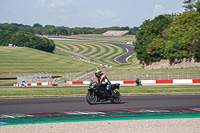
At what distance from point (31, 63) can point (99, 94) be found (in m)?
104

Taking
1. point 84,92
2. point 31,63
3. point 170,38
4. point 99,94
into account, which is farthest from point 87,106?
point 31,63

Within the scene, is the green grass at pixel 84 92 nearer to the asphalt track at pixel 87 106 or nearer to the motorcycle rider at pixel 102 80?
the asphalt track at pixel 87 106

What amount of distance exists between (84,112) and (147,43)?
68.0m

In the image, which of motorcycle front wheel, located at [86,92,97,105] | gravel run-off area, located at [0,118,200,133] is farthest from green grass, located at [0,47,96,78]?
gravel run-off area, located at [0,118,200,133]

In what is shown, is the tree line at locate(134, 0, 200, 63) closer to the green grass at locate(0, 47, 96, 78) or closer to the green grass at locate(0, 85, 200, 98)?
the green grass at locate(0, 47, 96, 78)

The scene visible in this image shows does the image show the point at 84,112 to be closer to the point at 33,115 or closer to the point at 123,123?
the point at 33,115

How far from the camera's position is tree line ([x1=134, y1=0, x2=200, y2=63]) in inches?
2815

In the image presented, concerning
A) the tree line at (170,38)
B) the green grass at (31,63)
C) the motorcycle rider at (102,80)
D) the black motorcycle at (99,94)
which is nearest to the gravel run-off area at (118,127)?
the black motorcycle at (99,94)

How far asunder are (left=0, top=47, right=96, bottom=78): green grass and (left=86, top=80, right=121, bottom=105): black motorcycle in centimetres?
7886

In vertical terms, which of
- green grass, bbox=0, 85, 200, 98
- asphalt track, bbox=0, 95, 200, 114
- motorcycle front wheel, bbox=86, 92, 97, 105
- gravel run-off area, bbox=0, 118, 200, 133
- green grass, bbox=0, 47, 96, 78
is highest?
green grass, bbox=0, 47, 96, 78

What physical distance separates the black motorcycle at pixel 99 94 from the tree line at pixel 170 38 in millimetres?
50414

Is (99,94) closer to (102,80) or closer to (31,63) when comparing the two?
(102,80)

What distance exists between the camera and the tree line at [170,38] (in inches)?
2815

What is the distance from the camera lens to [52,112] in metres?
15.9
